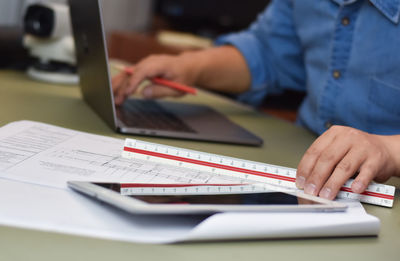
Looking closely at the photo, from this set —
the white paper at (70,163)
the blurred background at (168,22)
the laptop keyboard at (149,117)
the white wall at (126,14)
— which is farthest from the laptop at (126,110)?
the white wall at (126,14)

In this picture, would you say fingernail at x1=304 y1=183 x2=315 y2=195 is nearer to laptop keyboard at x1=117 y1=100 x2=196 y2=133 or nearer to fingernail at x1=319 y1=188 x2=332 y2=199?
fingernail at x1=319 y1=188 x2=332 y2=199

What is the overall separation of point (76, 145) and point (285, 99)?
6.41 feet

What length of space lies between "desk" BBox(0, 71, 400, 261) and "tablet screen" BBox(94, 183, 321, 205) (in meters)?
0.04

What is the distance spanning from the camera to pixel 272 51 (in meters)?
1.19

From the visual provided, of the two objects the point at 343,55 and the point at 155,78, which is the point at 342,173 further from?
the point at 155,78

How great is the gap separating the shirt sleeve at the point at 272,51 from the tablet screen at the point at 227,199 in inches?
28.3

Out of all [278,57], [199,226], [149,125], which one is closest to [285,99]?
[278,57]

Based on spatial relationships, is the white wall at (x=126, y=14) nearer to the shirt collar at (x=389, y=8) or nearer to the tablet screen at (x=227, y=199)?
the shirt collar at (x=389, y=8)

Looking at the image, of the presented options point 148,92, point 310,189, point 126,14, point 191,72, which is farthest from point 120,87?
point 126,14

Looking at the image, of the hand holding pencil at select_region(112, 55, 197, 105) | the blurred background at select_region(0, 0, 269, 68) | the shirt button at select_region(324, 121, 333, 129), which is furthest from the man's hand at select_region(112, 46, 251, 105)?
the blurred background at select_region(0, 0, 269, 68)


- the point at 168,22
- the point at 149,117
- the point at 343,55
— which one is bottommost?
the point at 168,22

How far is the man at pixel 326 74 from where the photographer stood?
0.58 meters

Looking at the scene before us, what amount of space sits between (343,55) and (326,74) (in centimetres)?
6

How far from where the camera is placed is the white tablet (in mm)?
424
